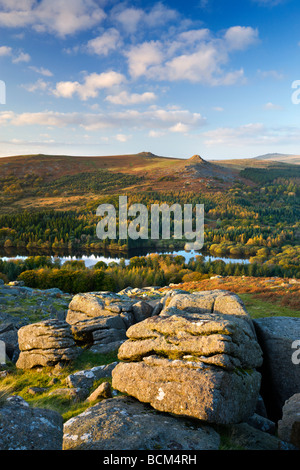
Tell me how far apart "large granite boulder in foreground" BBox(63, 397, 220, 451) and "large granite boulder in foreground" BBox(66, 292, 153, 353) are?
9.66 meters

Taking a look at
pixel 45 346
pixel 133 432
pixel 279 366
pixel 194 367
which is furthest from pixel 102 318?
pixel 133 432

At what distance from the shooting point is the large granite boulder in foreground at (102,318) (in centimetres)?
1931

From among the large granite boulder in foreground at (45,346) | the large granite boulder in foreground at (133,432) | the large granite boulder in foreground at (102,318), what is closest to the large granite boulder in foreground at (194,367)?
the large granite boulder in foreground at (133,432)

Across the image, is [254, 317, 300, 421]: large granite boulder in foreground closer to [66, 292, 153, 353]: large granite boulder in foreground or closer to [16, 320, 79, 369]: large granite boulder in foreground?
[66, 292, 153, 353]: large granite boulder in foreground

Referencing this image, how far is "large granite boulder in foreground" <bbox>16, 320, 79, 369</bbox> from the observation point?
654 inches

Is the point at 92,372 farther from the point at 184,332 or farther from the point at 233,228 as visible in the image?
the point at 233,228

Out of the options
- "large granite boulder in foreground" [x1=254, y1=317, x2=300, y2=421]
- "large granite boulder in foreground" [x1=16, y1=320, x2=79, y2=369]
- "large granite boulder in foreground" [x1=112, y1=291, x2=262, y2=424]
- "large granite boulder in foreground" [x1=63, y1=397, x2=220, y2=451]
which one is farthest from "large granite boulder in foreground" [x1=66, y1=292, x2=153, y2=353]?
"large granite boulder in foreground" [x1=63, y1=397, x2=220, y2=451]

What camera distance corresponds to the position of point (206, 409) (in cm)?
862

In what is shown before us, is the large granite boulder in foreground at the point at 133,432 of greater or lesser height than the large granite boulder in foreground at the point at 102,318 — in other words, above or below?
above

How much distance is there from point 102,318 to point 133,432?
13.1 m

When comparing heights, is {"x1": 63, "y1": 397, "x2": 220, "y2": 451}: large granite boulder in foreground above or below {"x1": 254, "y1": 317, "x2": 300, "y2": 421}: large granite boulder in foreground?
above

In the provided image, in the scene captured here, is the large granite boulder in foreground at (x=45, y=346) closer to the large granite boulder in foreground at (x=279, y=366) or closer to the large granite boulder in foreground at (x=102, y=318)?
the large granite boulder in foreground at (x=102, y=318)

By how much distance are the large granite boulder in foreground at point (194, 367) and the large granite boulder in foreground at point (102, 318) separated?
23.4ft
